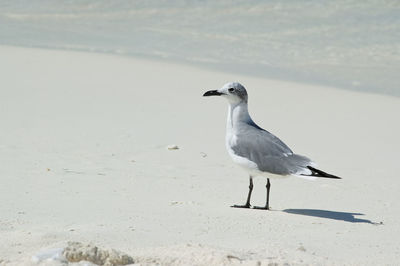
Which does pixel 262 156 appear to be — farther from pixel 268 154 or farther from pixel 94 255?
pixel 94 255

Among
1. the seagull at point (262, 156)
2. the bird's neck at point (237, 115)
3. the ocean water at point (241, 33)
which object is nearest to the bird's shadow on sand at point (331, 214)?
the seagull at point (262, 156)

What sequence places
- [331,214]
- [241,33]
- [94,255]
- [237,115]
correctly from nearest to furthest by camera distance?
[94,255] < [331,214] < [237,115] < [241,33]

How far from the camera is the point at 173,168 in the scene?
20.4 feet

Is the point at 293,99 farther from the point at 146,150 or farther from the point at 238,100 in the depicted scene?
the point at 238,100

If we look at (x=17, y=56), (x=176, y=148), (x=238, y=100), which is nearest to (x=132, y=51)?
(x=17, y=56)

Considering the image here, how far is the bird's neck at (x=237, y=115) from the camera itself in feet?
18.6

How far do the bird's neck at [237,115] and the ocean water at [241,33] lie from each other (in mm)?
4731

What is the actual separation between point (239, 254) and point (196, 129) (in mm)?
3794

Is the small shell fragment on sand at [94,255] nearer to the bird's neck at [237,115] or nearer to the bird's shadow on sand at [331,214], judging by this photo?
the bird's shadow on sand at [331,214]

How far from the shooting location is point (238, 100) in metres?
5.73

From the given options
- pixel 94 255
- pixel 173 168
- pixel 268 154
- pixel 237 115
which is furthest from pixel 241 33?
pixel 94 255

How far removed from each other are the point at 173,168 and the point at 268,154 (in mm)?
1122

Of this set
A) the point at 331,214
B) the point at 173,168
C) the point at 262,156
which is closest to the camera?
the point at 331,214

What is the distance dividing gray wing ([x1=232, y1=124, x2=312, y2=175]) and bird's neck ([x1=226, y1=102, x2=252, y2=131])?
17 centimetres
